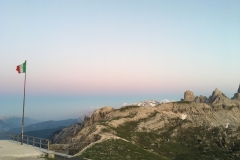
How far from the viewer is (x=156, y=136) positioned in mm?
71625

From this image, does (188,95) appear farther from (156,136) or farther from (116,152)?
(116,152)

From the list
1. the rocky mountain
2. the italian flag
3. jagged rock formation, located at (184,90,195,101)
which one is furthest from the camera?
jagged rock formation, located at (184,90,195,101)

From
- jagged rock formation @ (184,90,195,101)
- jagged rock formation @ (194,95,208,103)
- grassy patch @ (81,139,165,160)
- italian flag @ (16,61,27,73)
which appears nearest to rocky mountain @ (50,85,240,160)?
grassy patch @ (81,139,165,160)

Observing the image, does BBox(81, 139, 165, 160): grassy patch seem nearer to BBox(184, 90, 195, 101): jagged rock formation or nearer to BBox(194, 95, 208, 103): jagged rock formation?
BBox(184, 90, 195, 101): jagged rock formation

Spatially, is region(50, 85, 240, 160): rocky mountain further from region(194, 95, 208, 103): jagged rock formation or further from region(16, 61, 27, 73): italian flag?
region(194, 95, 208, 103): jagged rock formation

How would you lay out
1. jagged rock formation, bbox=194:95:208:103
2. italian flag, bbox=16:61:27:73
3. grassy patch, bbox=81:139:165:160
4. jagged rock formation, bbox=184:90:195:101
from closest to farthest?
grassy patch, bbox=81:139:165:160, italian flag, bbox=16:61:27:73, jagged rock formation, bbox=194:95:208:103, jagged rock formation, bbox=184:90:195:101

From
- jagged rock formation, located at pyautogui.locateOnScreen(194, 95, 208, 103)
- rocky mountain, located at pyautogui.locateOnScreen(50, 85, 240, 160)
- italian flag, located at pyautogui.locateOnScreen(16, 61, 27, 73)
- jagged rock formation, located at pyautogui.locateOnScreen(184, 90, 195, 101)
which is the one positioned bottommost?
rocky mountain, located at pyautogui.locateOnScreen(50, 85, 240, 160)

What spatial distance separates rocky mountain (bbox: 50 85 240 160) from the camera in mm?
45094

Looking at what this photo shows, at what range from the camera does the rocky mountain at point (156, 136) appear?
45094 millimetres

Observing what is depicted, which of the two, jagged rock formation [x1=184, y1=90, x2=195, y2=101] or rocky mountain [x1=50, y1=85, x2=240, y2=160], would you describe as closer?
rocky mountain [x1=50, y1=85, x2=240, y2=160]

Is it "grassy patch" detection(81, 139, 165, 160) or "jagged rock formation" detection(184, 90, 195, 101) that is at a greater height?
"jagged rock formation" detection(184, 90, 195, 101)

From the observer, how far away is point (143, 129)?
74.8m

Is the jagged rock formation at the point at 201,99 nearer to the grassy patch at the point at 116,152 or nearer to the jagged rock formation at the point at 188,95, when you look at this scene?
the jagged rock formation at the point at 188,95

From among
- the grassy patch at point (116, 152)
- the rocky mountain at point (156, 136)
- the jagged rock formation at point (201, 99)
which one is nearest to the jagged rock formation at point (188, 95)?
the jagged rock formation at point (201, 99)
